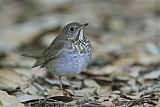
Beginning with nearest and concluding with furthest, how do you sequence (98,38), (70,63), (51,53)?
(70,63) < (51,53) < (98,38)

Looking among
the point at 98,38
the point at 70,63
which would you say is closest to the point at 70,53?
the point at 70,63

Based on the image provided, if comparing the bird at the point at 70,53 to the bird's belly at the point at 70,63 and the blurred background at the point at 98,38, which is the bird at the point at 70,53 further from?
the blurred background at the point at 98,38

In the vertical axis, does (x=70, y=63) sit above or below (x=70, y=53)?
below

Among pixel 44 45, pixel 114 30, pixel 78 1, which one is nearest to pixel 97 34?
pixel 114 30

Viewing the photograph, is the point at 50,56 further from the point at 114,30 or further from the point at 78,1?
the point at 78,1

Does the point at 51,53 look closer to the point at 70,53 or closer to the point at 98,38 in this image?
the point at 70,53

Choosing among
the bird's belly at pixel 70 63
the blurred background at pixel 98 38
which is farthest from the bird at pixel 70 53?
the blurred background at pixel 98 38
